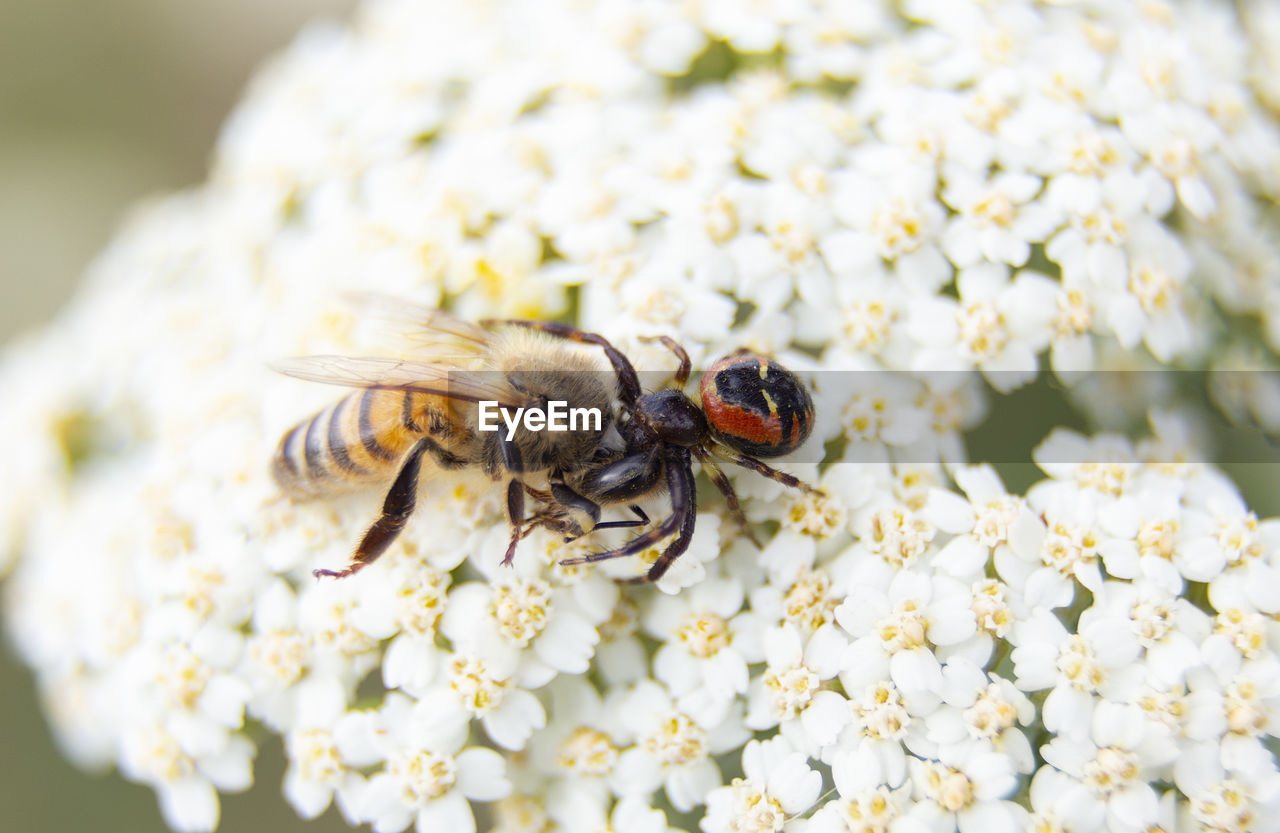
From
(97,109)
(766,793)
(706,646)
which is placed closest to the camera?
(766,793)

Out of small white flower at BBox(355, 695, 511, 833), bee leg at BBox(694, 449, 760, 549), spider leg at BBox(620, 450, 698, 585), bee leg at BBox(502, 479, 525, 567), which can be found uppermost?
bee leg at BBox(502, 479, 525, 567)

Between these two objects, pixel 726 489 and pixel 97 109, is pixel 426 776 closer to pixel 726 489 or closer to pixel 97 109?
pixel 726 489

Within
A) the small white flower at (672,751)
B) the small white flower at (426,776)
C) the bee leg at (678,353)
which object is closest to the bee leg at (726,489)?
the bee leg at (678,353)

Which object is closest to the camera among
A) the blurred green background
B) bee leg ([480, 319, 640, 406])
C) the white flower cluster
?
the white flower cluster

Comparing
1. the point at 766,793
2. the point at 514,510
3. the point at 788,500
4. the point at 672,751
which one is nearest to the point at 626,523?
the point at 514,510

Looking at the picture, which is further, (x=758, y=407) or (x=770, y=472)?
(x=770, y=472)

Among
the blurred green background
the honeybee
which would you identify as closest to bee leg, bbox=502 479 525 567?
the honeybee

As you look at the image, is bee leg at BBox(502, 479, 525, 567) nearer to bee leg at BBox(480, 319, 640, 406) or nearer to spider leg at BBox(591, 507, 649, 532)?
spider leg at BBox(591, 507, 649, 532)
